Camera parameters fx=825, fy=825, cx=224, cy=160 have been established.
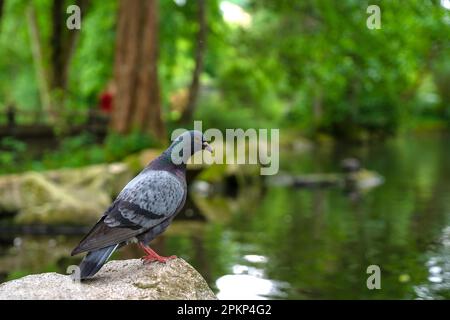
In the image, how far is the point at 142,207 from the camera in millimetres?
5531

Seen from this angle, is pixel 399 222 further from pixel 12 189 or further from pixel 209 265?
pixel 12 189

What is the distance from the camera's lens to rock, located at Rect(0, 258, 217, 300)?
5.33 meters

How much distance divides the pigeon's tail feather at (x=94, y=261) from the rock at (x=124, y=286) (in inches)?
4.3

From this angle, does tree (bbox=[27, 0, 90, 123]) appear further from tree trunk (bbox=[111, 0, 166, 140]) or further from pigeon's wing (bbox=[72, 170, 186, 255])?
pigeon's wing (bbox=[72, 170, 186, 255])

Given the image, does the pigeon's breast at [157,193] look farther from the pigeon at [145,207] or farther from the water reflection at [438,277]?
the water reflection at [438,277]

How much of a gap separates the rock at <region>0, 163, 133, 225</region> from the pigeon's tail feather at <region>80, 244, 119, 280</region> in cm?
982

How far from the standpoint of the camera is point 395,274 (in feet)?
36.7

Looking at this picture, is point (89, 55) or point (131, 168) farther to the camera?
point (89, 55)

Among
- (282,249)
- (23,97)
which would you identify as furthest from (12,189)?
(23,97)

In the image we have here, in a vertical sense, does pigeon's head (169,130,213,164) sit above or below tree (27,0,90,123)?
below

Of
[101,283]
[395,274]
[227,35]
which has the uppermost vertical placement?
[227,35]

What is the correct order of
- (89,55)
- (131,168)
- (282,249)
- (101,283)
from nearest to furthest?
(101,283)
(282,249)
(131,168)
(89,55)

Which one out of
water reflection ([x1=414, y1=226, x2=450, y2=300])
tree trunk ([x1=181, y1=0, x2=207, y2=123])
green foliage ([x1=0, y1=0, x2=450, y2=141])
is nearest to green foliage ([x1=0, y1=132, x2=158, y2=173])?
green foliage ([x1=0, y1=0, x2=450, y2=141])

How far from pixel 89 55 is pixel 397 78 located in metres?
11.5
